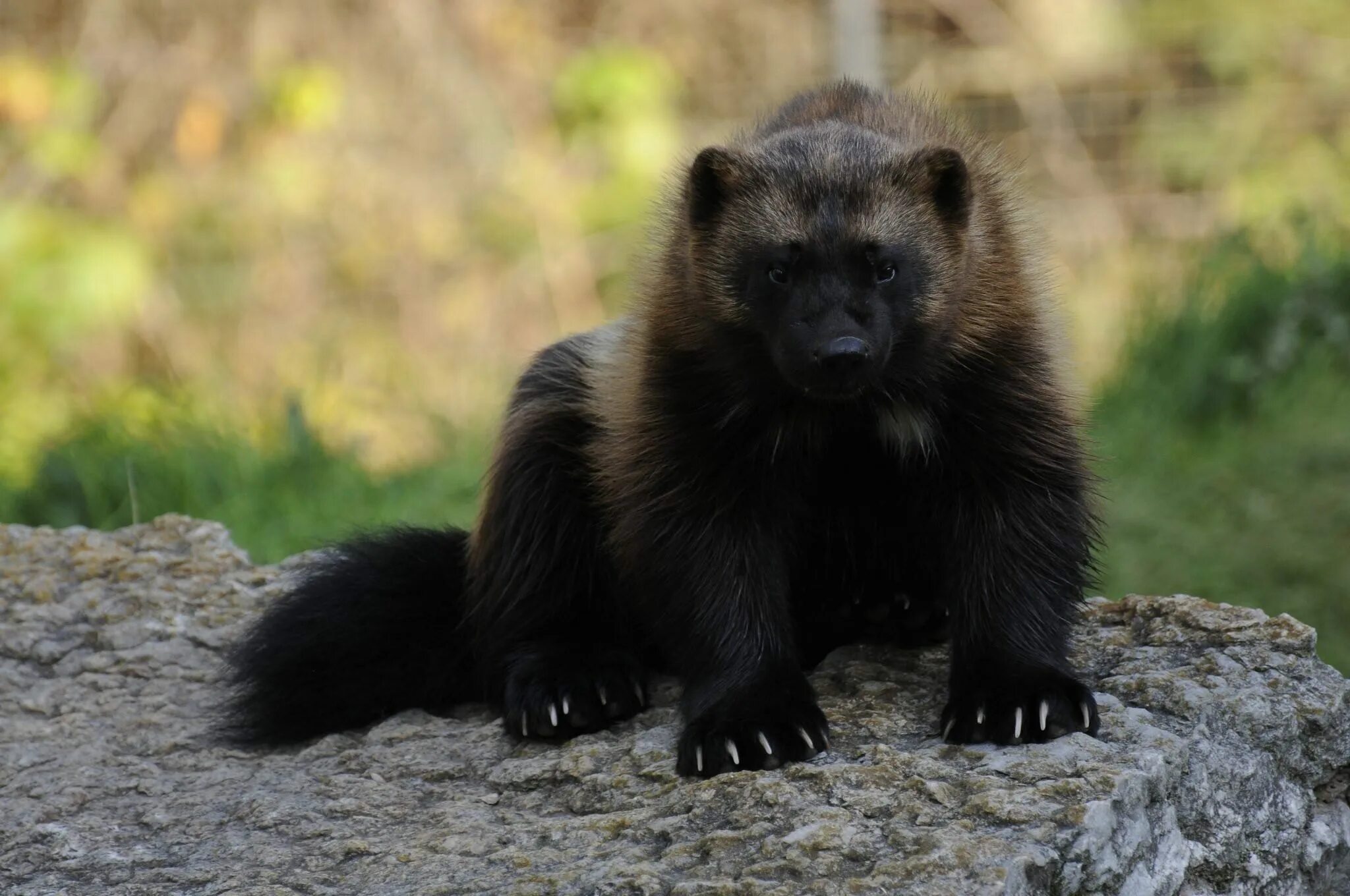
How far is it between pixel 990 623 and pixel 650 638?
0.64 m

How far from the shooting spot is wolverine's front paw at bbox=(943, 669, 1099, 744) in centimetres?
245

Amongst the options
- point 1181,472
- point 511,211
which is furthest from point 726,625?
point 511,211

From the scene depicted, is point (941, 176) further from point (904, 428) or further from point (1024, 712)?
point (1024, 712)

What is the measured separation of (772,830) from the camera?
7.34ft

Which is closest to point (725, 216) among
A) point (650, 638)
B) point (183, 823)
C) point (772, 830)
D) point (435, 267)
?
point (650, 638)

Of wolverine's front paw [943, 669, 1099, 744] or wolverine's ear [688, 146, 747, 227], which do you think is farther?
wolverine's ear [688, 146, 747, 227]

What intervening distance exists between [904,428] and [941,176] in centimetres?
43

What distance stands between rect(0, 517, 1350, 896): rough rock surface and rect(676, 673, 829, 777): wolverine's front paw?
4 cm

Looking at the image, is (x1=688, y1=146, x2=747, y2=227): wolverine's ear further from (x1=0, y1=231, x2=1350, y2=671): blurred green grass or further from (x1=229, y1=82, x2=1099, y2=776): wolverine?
(x1=0, y1=231, x2=1350, y2=671): blurred green grass

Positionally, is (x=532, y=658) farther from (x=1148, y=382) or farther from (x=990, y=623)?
(x=1148, y=382)

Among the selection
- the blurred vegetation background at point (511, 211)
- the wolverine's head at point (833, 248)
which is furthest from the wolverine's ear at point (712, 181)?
the blurred vegetation background at point (511, 211)

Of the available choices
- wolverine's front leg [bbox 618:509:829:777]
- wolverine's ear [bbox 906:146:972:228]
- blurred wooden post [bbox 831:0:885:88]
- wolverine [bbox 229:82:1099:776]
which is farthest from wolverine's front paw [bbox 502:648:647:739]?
blurred wooden post [bbox 831:0:885:88]

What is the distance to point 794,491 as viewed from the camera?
279cm

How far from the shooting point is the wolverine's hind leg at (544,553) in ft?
10.1
